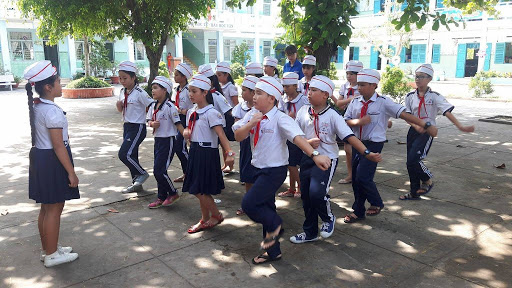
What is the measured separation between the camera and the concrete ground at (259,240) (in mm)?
3467

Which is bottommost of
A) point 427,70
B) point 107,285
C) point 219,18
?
point 107,285

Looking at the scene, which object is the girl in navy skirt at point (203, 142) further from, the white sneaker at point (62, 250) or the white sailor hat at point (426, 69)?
the white sailor hat at point (426, 69)

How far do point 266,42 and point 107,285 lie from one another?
3553 centimetres

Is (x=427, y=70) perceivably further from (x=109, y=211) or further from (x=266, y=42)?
(x=266, y=42)

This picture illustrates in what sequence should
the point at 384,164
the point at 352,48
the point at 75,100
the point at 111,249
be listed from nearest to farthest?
the point at 111,249 → the point at 384,164 → the point at 75,100 → the point at 352,48

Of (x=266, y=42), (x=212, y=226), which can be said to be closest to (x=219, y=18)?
(x=266, y=42)

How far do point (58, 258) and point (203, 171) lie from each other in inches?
59.4

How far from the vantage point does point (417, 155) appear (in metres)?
5.21

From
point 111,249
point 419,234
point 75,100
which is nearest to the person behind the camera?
point 111,249

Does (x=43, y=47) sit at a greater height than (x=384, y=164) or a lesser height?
greater

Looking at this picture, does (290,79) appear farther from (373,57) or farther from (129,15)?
(373,57)

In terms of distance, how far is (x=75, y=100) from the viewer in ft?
57.3

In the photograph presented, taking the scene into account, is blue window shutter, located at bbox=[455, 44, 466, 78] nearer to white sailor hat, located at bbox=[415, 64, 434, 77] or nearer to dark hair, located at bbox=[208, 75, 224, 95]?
white sailor hat, located at bbox=[415, 64, 434, 77]

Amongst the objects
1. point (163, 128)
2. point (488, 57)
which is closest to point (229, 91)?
point (163, 128)
